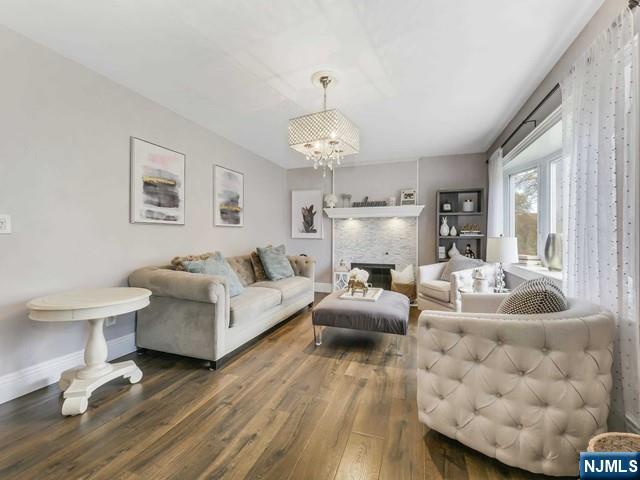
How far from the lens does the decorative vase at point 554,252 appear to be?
2633mm

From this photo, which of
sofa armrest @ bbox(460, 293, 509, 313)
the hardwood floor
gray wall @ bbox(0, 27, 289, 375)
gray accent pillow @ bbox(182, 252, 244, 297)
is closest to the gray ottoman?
the hardwood floor

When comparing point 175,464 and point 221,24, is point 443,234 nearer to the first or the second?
point 221,24

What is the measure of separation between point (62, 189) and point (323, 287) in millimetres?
4130

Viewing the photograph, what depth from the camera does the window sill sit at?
96.3 inches

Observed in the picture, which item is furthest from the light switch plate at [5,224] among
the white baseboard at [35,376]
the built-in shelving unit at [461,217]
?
the built-in shelving unit at [461,217]

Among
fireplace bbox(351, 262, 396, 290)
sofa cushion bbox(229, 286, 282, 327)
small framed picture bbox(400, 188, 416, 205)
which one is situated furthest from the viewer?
fireplace bbox(351, 262, 396, 290)

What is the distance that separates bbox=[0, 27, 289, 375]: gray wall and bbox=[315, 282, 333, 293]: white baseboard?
302 centimetres

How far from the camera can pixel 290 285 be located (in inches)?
142

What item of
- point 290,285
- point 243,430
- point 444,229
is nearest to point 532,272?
point 444,229

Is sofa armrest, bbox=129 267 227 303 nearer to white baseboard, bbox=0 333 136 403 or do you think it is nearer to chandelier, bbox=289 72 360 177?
white baseboard, bbox=0 333 136 403

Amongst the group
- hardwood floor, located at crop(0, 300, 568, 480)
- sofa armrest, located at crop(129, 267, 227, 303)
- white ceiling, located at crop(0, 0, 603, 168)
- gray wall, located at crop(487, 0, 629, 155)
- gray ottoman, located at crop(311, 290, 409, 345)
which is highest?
white ceiling, located at crop(0, 0, 603, 168)

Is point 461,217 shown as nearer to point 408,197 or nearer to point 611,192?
point 408,197

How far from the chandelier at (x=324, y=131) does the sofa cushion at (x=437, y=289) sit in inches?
88.3

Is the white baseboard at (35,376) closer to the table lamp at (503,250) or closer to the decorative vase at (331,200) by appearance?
the table lamp at (503,250)
